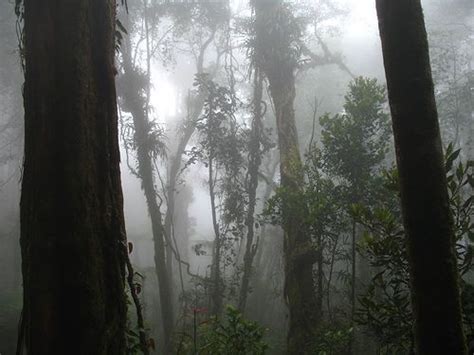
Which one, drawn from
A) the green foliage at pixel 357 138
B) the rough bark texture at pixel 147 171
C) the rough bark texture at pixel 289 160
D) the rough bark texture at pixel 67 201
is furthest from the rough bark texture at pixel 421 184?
the rough bark texture at pixel 147 171

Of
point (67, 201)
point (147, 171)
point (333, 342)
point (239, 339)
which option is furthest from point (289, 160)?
point (67, 201)

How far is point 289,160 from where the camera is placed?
9273 mm

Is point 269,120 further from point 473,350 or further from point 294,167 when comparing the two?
point 473,350

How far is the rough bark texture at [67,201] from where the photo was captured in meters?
2.10

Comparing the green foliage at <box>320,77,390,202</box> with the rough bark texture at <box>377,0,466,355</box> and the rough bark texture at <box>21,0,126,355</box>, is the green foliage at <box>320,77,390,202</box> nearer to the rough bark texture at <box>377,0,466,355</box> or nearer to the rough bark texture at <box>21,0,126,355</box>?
the rough bark texture at <box>377,0,466,355</box>

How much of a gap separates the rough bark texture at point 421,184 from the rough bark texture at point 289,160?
5099mm

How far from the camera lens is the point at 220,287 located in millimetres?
11773

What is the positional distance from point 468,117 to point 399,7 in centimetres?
2082

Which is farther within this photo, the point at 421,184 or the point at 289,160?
the point at 289,160

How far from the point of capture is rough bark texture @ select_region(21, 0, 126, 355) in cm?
210

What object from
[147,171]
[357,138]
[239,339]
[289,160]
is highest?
[147,171]

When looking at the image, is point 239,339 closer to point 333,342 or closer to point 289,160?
point 333,342

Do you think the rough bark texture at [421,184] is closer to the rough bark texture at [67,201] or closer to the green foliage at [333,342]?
the rough bark texture at [67,201]

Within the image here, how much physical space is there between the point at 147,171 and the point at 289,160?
510 cm
